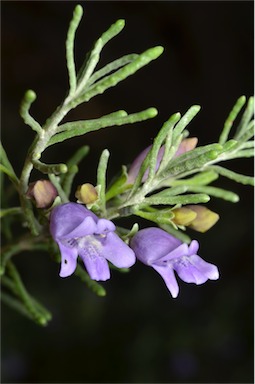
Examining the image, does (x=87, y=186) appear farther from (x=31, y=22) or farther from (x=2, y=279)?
(x=31, y=22)

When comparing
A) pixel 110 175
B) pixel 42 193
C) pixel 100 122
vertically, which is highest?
pixel 100 122

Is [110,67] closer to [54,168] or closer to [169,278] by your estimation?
[54,168]

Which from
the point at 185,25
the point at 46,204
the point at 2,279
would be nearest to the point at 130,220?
the point at 185,25

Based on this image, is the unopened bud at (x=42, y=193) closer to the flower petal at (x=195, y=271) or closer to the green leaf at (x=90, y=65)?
the green leaf at (x=90, y=65)

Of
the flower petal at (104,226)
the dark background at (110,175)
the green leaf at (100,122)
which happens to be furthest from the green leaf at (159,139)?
the dark background at (110,175)

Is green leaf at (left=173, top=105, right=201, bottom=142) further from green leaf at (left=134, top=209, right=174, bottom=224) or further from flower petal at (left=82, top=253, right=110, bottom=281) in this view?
flower petal at (left=82, top=253, right=110, bottom=281)

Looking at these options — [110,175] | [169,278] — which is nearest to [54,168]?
[169,278]
